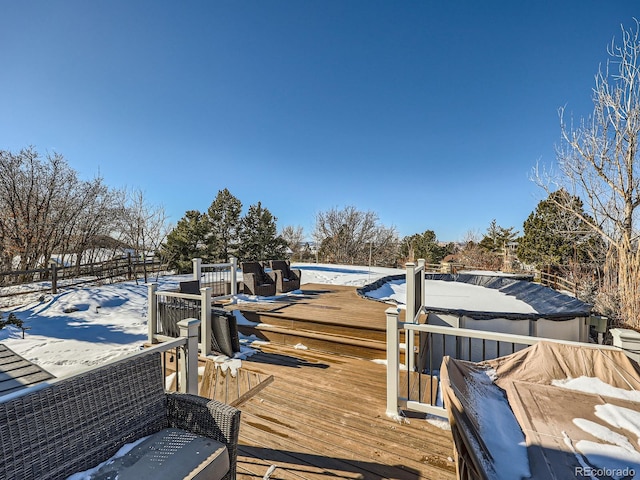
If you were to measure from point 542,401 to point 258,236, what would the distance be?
52.1ft

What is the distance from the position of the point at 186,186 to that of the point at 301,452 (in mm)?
15133

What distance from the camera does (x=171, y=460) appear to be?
4.73 feet

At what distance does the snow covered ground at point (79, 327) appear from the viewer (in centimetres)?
459

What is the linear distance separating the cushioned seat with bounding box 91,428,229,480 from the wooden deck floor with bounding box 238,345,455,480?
21.1 inches

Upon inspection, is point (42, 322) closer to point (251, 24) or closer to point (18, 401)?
point (18, 401)

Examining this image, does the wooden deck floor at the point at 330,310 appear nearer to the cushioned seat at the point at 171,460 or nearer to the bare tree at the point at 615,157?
the cushioned seat at the point at 171,460

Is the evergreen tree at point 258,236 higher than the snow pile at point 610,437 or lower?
higher

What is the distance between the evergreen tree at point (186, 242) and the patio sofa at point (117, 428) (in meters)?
13.1

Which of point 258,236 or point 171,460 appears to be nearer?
point 171,460

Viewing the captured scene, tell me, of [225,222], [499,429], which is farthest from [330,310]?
[225,222]

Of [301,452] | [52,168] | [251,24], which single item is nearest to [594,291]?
[301,452]

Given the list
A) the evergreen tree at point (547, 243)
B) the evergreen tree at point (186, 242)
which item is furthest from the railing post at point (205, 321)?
the evergreen tree at point (547, 243)

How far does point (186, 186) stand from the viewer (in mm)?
14766

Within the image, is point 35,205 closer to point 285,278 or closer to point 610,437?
point 285,278
